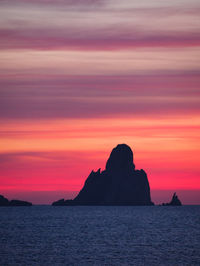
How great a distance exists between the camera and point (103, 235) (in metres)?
112

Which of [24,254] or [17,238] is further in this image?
[17,238]

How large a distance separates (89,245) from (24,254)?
47.9 feet

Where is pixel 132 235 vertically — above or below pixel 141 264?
above

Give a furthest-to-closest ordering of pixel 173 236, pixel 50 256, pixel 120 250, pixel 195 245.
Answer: pixel 173 236
pixel 195 245
pixel 120 250
pixel 50 256

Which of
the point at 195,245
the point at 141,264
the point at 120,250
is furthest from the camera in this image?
the point at 195,245

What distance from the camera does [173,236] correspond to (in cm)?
10981

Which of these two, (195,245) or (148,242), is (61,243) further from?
(195,245)

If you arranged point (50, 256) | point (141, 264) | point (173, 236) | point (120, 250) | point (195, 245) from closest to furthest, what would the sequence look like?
point (141, 264), point (50, 256), point (120, 250), point (195, 245), point (173, 236)

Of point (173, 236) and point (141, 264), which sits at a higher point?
point (173, 236)

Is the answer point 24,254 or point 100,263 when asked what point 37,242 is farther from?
point 100,263

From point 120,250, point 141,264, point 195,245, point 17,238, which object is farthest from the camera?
point 17,238

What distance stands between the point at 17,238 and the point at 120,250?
80.3 ft

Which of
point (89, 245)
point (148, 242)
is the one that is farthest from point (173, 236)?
point (89, 245)

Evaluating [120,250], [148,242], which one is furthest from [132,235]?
[120,250]
